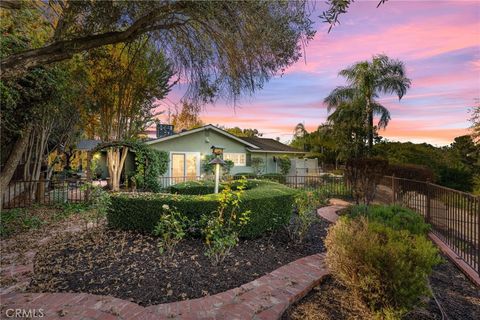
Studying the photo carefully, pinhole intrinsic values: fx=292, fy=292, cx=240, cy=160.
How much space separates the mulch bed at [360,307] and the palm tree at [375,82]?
2127 cm

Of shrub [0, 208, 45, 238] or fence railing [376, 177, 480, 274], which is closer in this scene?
fence railing [376, 177, 480, 274]

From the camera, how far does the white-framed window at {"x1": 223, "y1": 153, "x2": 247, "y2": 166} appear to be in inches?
855

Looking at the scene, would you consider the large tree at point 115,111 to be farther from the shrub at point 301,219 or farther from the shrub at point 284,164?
the shrub at point 284,164

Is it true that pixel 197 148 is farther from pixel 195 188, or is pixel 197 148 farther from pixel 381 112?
pixel 381 112

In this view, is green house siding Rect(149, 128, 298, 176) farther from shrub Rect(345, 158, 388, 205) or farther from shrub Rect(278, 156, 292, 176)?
shrub Rect(345, 158, 388, 205)

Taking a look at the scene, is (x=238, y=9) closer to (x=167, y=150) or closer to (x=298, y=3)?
(x=298, y=3)

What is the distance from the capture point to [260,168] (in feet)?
75.8

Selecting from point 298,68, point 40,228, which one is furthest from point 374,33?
point 40,228

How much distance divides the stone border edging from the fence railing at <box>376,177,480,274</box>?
3210mm

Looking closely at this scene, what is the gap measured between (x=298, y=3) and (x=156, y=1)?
1323 millimetres

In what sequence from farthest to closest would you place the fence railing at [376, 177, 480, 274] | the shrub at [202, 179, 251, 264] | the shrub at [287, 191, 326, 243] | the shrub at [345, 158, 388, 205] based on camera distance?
the shrub at [345, 158, 388, 205], the shrub at [287, 191, 326, 243], the fence railing at [376, 177, 480, 274], the shrub at [202, 179, 251, 264]

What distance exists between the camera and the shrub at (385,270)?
111 inches

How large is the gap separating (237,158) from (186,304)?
19086mm

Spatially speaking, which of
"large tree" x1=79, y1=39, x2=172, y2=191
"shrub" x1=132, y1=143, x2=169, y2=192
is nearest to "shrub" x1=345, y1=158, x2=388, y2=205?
"large tree" x1=79, y1=39, x2=172, y2=191
